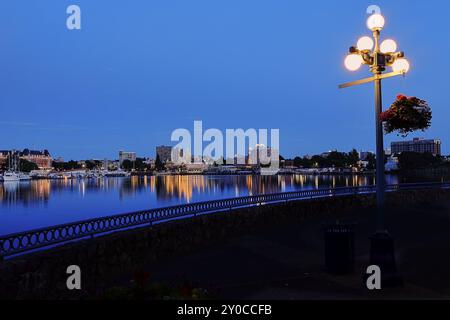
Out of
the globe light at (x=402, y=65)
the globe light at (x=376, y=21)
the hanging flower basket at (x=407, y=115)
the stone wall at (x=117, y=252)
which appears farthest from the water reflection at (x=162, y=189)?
the globe light at (x=376, y=21)

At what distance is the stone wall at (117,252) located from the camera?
8.62 meters

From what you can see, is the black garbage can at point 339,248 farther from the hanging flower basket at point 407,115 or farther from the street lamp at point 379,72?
the hanging flower basket at point 407,115

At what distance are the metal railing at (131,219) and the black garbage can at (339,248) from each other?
658 cm

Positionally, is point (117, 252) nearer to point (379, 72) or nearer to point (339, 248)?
point (339, 248)

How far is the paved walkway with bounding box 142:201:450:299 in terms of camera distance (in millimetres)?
9258

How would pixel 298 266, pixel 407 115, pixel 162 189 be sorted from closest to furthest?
1. pixel 407 115
2. pixel 298 266
3. pixel 162 189

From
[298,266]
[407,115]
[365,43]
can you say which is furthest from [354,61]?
[298,266]

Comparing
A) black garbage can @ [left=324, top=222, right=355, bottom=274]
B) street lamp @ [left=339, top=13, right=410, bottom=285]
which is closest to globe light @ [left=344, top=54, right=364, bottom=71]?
street lamp @ [left=339, top=13, right=410, bottom=285]

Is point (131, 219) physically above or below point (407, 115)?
below

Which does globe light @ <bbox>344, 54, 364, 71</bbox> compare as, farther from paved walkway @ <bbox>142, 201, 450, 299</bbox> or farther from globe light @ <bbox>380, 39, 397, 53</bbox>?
paved walkway @ <bbox>142, 201, 450, 299</bbox>

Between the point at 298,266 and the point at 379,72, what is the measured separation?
6.27 meters

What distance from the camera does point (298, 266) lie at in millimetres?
12508
